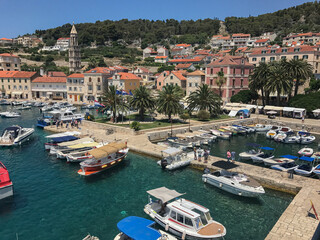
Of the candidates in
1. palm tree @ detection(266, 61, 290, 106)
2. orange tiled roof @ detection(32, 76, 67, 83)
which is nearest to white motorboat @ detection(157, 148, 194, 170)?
palm tree @ detection(266, 61, 290, 106)

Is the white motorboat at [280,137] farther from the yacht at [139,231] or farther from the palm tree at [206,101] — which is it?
the yacht at [139,231]

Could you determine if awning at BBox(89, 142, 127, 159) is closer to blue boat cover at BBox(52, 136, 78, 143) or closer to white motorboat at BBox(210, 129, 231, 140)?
blue boat cover at BBox(52, 136, 78, 143)

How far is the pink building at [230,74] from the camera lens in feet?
219

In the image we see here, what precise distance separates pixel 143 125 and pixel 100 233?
2992cm

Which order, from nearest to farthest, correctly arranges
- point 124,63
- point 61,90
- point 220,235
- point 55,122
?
point 220,235, point 55,122, point 61,90, point 124,63

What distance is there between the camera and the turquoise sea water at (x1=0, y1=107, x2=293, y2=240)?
1878 cm

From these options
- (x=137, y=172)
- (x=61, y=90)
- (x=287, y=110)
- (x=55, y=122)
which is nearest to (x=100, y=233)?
(x=137, y=172)

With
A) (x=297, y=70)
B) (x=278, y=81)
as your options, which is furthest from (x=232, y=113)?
(x=297, y=70)

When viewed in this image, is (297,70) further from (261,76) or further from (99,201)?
(99,201)

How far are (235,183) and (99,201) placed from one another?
12819mm

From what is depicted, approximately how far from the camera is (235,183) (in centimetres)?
2369

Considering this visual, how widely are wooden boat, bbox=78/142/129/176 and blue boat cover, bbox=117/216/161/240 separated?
12444mm

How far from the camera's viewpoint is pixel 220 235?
1670 cm

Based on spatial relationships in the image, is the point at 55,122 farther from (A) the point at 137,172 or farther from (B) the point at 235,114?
(B) the point at 235,114
